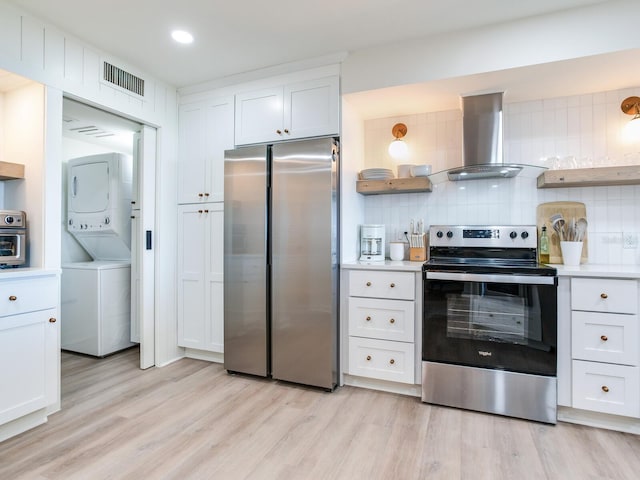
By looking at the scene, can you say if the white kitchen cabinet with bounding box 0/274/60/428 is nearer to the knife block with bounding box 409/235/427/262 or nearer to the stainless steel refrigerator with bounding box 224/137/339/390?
the stainless steel refrigerator with bounding box 224/137/339/390

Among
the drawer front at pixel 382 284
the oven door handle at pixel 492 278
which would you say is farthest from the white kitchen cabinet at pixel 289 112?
the oven door handle at pixel 492 278

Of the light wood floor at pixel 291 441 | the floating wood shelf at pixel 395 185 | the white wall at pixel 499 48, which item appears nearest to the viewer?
the light wood floor at pixel 291 441

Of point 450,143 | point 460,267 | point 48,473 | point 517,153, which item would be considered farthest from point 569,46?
point 48,473

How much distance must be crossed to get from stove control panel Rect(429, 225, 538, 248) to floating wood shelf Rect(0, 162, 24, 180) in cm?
290

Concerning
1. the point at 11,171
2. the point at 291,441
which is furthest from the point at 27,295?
the point at 291,441

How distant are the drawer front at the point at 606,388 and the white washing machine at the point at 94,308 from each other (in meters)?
3.72

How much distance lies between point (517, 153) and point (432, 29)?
115 cm

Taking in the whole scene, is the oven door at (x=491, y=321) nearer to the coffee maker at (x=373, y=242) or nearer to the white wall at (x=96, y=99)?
the coffee maker at (x=373, y=242)

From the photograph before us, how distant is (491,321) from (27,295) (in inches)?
109

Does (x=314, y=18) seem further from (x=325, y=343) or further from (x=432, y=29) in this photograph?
(x=325, y=343)

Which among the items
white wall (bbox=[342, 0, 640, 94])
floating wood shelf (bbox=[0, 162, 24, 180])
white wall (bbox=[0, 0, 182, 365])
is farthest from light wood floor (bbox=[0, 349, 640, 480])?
white wall (bbox=[342, 0, 640, 94])

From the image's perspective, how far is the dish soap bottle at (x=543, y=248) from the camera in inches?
103

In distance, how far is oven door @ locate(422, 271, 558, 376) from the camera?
2.11 m

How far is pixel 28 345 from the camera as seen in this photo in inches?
79.0
